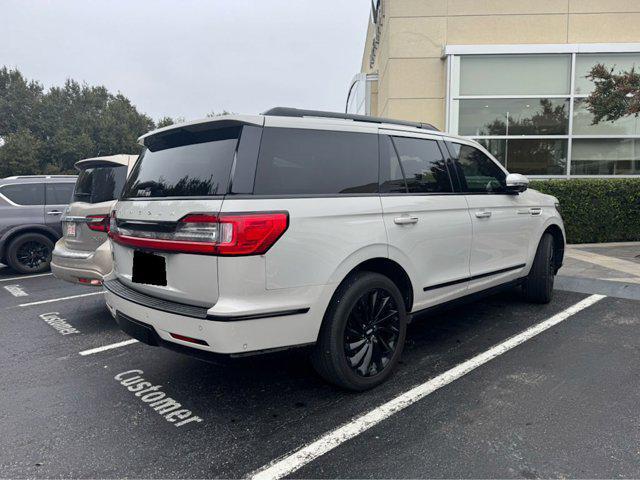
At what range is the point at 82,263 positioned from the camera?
4.80m

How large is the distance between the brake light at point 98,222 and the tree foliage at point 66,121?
38684 millimetres

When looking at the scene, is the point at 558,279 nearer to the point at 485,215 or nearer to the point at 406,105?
the point at 485,215

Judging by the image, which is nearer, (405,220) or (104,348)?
(405,220)

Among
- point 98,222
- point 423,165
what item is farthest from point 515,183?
point 98,222

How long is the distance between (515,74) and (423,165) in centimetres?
872

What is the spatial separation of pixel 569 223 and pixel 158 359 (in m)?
8.74

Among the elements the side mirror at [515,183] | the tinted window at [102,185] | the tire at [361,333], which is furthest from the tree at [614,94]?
the tinted window at [102,185]

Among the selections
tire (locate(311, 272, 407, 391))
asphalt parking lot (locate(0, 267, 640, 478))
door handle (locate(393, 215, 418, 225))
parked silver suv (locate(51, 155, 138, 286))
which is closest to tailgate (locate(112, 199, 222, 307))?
asphalt parking lot (locate(0, 267, 640, 478))

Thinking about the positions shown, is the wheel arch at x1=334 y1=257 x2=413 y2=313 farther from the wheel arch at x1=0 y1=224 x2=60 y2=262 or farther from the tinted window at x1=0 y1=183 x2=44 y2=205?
the tinted window at x1=0 y1=183 x2=44 y2=205

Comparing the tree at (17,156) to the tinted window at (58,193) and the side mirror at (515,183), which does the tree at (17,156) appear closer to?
the tinted window at (58,193)

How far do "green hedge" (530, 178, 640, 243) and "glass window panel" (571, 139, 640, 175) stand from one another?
122cm

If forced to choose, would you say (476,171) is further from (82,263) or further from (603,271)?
(82,263)

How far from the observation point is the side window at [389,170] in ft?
10.7

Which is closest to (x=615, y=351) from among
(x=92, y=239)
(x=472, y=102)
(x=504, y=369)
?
(x=504, y=369)
